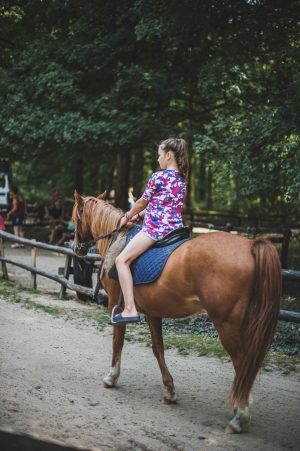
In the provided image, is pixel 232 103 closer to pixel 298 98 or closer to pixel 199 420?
pixel 298 98

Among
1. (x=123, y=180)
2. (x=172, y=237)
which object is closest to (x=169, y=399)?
(x=172, y=237)

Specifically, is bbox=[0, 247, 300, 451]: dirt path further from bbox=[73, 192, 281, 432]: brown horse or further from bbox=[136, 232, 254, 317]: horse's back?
bbox=[136, 232, 254, 317]: horse's back

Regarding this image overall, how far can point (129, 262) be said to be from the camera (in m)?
4.91

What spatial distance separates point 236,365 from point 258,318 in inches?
18.0

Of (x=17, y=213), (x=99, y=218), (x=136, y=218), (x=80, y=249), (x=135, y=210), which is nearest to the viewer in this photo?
(x=135, y=210)

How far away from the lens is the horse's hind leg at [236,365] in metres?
4.20

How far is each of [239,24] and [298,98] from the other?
171 inches

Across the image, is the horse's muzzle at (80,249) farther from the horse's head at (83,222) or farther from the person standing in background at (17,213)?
the person standing in background at (17,213)

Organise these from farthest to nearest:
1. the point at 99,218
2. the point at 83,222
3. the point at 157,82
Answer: the point at 157,82 → the point at 83,222 → the point at 99,218

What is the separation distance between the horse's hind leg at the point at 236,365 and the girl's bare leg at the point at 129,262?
1.01 m

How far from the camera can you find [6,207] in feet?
82.3

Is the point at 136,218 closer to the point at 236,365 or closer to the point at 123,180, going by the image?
the point at 236,365

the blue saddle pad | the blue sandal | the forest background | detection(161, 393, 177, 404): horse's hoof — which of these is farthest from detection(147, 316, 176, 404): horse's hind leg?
the forest background

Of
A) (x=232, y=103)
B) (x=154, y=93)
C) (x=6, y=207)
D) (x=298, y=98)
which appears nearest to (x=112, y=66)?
(x=154, y=93)
